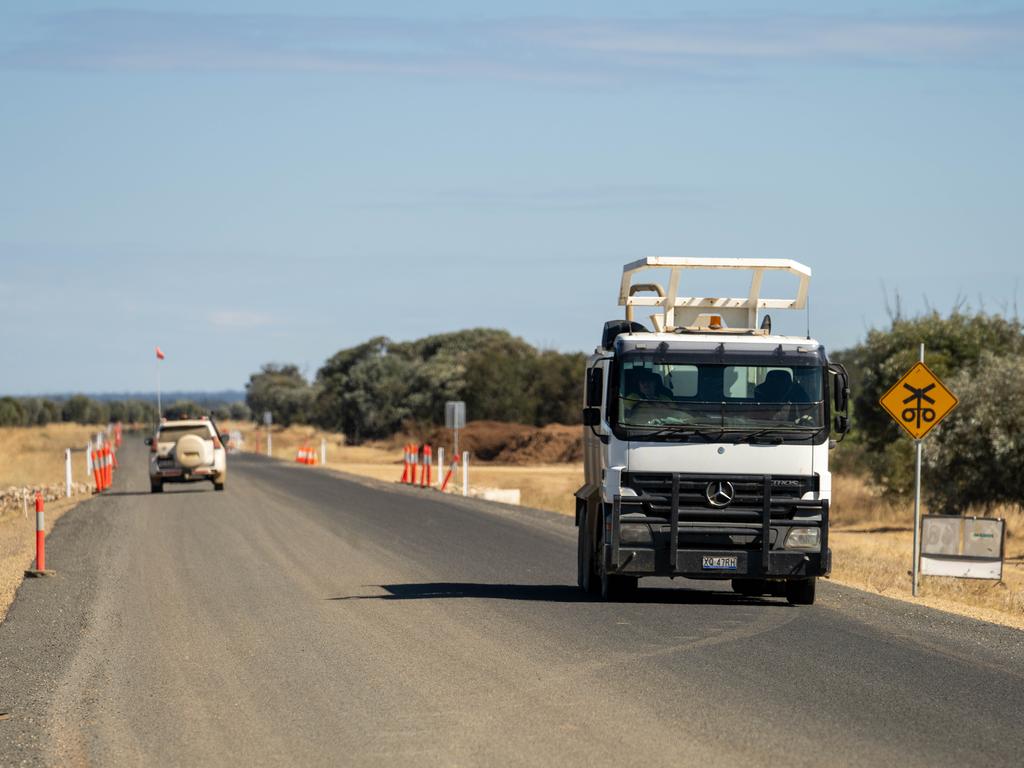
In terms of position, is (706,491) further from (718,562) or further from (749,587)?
(749,587)

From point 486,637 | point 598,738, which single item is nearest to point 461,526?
point 486,637

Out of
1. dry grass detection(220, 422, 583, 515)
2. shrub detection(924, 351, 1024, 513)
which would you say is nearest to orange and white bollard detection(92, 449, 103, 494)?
dry grass detection(220, 422, 583, 515)

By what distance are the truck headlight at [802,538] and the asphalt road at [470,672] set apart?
2.36ft

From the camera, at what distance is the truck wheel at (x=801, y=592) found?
15969 millimetres

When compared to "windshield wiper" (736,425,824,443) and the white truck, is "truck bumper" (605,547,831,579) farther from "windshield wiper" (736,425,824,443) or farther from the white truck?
"windshield wiper" (736,425,824,443)

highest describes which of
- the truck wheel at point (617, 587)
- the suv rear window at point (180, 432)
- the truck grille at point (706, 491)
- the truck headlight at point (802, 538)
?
the suv rear window at point (180, 432)

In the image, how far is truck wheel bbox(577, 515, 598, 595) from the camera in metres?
16.9

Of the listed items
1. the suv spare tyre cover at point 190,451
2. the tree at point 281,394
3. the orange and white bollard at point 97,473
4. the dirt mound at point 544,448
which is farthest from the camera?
the tree at point 281,394

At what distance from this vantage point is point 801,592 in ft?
52.6

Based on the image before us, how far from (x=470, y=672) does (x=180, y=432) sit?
27.7m

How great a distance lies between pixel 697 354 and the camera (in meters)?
15.2

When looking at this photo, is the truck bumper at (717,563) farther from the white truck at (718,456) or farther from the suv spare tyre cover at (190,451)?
the suv spare tyre cover at (190,451)

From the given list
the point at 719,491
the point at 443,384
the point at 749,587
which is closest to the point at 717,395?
the point at 719,491

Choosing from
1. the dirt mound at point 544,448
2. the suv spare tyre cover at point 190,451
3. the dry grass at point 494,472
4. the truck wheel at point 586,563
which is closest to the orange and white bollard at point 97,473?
the suv spare tyre cover at point 190,451
